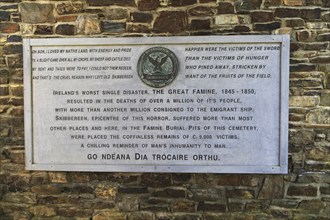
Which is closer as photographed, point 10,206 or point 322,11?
point 322,11

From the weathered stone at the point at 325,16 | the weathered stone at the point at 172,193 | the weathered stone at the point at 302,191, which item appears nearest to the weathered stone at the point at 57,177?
the weathered stone at the point at 172,193

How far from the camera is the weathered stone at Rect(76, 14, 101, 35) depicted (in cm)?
376

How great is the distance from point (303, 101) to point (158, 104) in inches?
54.8

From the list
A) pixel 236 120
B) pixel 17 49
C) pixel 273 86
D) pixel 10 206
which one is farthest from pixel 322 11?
pixel 10 206

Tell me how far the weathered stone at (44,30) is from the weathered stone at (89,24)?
1.01ft

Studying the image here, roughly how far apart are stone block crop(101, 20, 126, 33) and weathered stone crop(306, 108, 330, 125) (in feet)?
6.54

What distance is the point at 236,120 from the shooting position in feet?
11.9

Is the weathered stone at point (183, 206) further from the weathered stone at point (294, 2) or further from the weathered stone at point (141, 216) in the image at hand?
the weathered stone at point (294, 2)

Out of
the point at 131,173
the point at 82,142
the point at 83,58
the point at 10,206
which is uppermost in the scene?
the point at 83,58

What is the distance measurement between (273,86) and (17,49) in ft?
8.45

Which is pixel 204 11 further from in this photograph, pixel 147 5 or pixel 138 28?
pixel 138 28

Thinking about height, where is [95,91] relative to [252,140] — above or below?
above

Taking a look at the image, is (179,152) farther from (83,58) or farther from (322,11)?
(322,11)

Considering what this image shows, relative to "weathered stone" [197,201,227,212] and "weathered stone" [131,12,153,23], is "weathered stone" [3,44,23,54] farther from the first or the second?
"weathered stone" [197,201,227,212]
